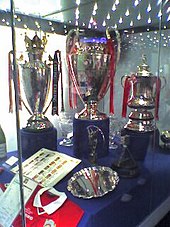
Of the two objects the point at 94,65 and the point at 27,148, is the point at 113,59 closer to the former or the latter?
the point at 94,65

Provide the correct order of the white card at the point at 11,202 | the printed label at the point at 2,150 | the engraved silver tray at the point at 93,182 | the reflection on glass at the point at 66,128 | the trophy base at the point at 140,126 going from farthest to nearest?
the reflection on glass at the point at 66,128 < the trophy base at the point at 140,126 < the printed label at the point at 2,150 < the engraved silver tray at the point at 93,182 < the white card at the point at 11,202

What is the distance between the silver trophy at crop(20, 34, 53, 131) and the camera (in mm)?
996

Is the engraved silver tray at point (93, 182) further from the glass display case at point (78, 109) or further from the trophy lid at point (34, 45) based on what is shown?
the trophy lid at point (34, 45)

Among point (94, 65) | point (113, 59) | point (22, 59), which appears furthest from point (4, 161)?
point (113, 59)

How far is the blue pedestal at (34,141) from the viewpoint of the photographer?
988mm

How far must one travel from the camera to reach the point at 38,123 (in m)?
1.05

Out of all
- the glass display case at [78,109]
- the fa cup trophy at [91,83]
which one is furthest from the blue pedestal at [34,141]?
the fa cup trophy at [91,83]

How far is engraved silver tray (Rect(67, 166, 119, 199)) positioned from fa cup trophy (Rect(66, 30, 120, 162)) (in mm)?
98

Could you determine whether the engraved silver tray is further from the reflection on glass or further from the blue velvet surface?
the reflection on glass

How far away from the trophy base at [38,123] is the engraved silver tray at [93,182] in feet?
0.95

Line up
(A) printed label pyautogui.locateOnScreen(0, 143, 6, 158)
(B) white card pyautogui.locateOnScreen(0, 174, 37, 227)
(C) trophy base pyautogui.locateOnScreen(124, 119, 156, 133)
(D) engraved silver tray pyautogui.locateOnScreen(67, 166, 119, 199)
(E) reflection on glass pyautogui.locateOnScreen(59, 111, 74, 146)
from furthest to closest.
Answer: (E) reflection on glass pyautogui.locateOnScreen(59, 111, 74, 146)
(C) trophy base pyautogui.locateOnScreen(124, 119, 156, 133)
(A) printed label pyautogui.locateOnScreen(0, 143, 6, 158)
(D) engraved silver tray pyautogui.locateOnScreen(67, 166, 119, 199)
(B) white card pyautogui.locateOnScreen(0, 174, 37, 227)

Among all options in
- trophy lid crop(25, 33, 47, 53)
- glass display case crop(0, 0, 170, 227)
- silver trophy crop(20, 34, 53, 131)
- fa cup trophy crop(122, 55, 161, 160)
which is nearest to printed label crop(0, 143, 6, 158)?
glass display case crop(0, 0, 170, 227)

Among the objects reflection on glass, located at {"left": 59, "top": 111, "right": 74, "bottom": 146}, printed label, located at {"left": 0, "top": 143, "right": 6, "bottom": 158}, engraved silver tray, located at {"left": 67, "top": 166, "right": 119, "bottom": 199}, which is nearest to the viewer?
engraved silver tray, located at {"left": 67, "top": 166, "right": 119, "bottom": 199}

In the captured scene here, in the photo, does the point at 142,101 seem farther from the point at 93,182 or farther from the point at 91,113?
the point at 93,182
